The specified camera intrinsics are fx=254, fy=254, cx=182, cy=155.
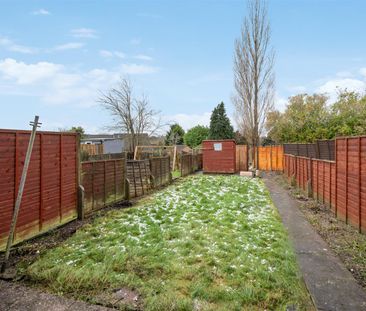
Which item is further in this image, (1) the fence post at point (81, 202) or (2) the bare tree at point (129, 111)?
(2) the bare tree at point (129, 111)

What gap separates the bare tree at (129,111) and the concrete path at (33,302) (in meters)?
19.0

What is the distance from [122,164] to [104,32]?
5.11 metres

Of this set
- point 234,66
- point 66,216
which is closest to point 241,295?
point 66,216

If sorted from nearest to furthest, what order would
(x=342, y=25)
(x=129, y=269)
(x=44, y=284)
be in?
1. (x=44, y=284)
2. (x=129, y=269)
3. (x=342, y=25)

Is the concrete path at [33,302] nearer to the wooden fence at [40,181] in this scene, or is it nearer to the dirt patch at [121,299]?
the dirt patch at [121,299]

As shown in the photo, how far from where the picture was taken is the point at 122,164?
7.77 meters

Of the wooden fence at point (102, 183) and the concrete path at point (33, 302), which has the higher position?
the wooden fence at point (102, 183)

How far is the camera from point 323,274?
Result: 9.95 ft

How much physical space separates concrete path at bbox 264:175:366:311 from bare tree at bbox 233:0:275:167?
11450 mm

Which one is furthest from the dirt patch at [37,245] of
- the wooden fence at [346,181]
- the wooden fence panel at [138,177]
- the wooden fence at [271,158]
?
the wooden fence at [271,158]

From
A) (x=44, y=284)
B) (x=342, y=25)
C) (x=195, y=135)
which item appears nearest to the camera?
(x=44, y=284)

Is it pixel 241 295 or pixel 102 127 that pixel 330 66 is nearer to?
pixel 241 295

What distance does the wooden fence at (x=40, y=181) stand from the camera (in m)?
3.88

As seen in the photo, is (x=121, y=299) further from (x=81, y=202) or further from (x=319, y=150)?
(x=319, y=150)
